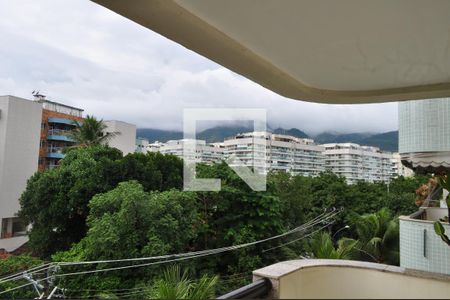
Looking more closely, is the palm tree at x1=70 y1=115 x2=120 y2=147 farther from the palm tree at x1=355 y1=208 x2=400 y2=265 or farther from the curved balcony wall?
the palm tree at x1=355 y1=208 x2=400 y2=265

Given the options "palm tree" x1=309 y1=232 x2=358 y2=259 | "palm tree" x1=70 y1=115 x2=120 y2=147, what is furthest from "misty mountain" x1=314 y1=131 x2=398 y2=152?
"palm tree" x1=70 y1=115 x2=120 y2=147

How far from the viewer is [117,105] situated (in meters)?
23.9

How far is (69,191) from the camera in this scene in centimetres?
855

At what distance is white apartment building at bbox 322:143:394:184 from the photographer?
539 inches

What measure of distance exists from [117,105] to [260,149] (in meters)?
17.3

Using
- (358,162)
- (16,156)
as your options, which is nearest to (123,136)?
(16,156)

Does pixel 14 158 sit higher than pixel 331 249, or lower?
higher

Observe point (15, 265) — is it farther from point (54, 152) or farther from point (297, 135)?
point (297, 135)

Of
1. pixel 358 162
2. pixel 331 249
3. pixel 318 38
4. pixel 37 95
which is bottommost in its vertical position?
pixel 331 249

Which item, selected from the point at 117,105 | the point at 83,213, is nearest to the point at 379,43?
the point at 83,213

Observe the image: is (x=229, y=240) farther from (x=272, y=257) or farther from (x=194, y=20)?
(x=194, y=20)

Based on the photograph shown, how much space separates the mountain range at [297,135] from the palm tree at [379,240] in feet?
6.76

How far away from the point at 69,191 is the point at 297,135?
8.96 metres

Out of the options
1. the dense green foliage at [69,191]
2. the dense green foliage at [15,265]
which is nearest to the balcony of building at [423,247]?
the dense green foliage at [69,191]
